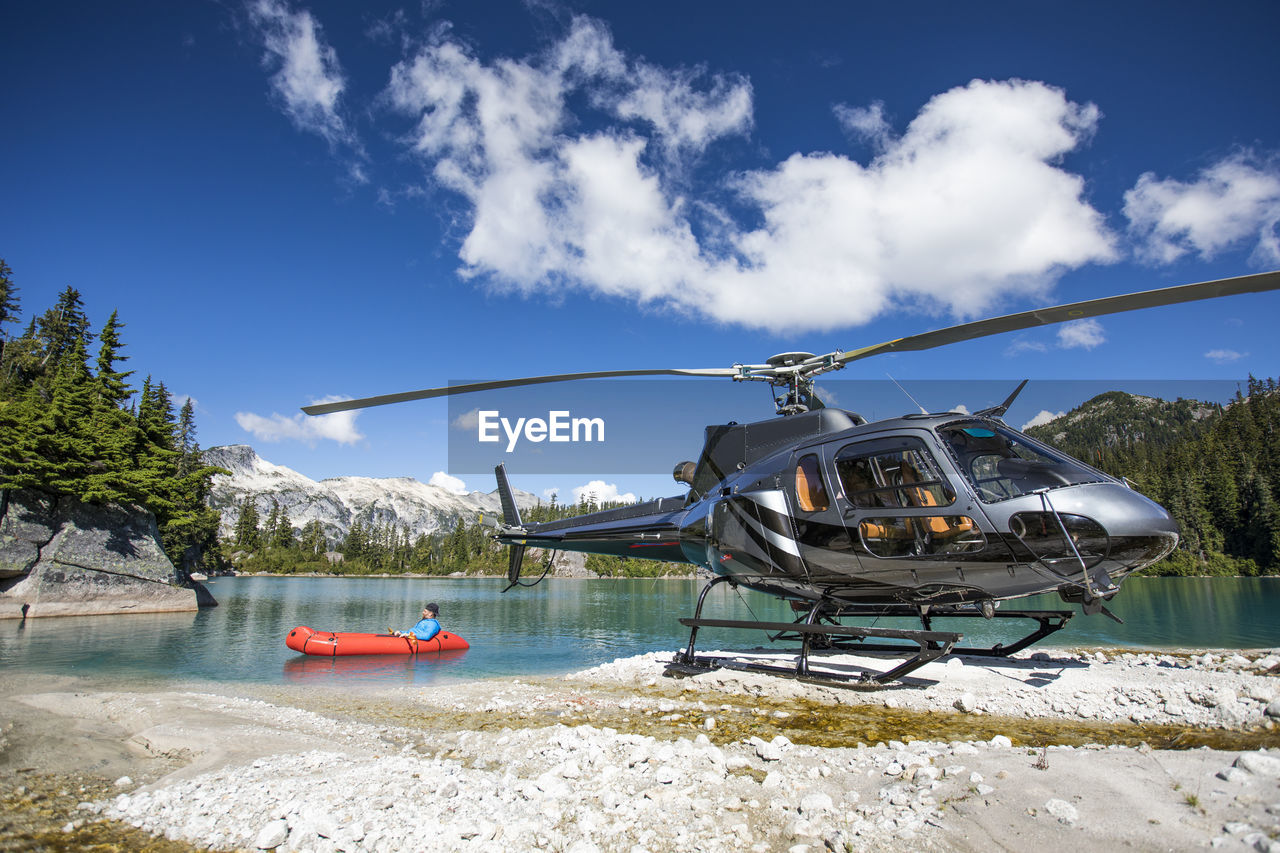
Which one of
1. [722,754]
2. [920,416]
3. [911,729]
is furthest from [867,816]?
[920,416]

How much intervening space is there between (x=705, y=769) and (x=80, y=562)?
34201mm

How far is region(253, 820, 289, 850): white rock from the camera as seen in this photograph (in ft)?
13.0

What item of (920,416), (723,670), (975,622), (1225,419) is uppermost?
(1225,419)

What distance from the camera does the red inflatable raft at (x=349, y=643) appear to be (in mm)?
17109

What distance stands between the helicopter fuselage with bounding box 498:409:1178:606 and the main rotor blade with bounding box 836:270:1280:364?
1114 millimetres

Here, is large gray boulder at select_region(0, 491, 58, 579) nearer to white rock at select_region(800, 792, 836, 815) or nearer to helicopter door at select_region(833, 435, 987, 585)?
helicopter door at select_region(833, 435, 987, 585)

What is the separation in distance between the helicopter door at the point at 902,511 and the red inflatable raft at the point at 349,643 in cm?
1465

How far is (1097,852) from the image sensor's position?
2.93m

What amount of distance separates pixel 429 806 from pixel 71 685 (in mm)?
13782

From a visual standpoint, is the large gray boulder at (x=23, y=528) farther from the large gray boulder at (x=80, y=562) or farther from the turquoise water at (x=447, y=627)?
the turquoise water at (x=447, y=627)

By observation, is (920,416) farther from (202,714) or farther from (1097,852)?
(202,714)

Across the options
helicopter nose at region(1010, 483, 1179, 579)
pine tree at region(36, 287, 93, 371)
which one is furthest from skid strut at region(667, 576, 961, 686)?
pine tree at region(36, 287, 93, 371)

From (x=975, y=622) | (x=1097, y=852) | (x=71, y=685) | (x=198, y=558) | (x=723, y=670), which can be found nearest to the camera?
(x=1097, y=852)

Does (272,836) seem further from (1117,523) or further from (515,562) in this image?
(515,562)
